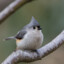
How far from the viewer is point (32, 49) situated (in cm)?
135

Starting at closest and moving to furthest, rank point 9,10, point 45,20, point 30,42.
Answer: point 30,42 < point 9,10 < point 45,20

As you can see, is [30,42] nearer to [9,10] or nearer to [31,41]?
[31,41]

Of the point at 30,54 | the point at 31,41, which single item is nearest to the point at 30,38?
the point at 31,41

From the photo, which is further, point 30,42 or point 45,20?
point 45,20

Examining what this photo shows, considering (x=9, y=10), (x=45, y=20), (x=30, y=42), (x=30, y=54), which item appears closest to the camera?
(x=30, y=54)

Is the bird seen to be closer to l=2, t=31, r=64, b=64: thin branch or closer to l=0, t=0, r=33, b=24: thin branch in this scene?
l=2, t=31, r=64, b=64: thin branch

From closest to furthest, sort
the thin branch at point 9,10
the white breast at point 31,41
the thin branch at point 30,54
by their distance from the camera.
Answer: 1. the thin branch at point 30,54
2. the white breast at point 31,41
3. the thin branch at point 9,10

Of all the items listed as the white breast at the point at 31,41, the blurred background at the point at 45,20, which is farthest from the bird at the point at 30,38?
the blurred background at the point at 45,20

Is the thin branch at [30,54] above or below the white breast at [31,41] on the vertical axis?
below

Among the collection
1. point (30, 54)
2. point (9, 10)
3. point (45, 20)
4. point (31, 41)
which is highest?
point (45, 20)

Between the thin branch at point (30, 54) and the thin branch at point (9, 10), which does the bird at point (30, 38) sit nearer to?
the thin branch at point (30, 54)

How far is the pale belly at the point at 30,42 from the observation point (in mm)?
1339

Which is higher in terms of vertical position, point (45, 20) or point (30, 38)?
point (45, 20)

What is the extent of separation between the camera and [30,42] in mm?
1338
